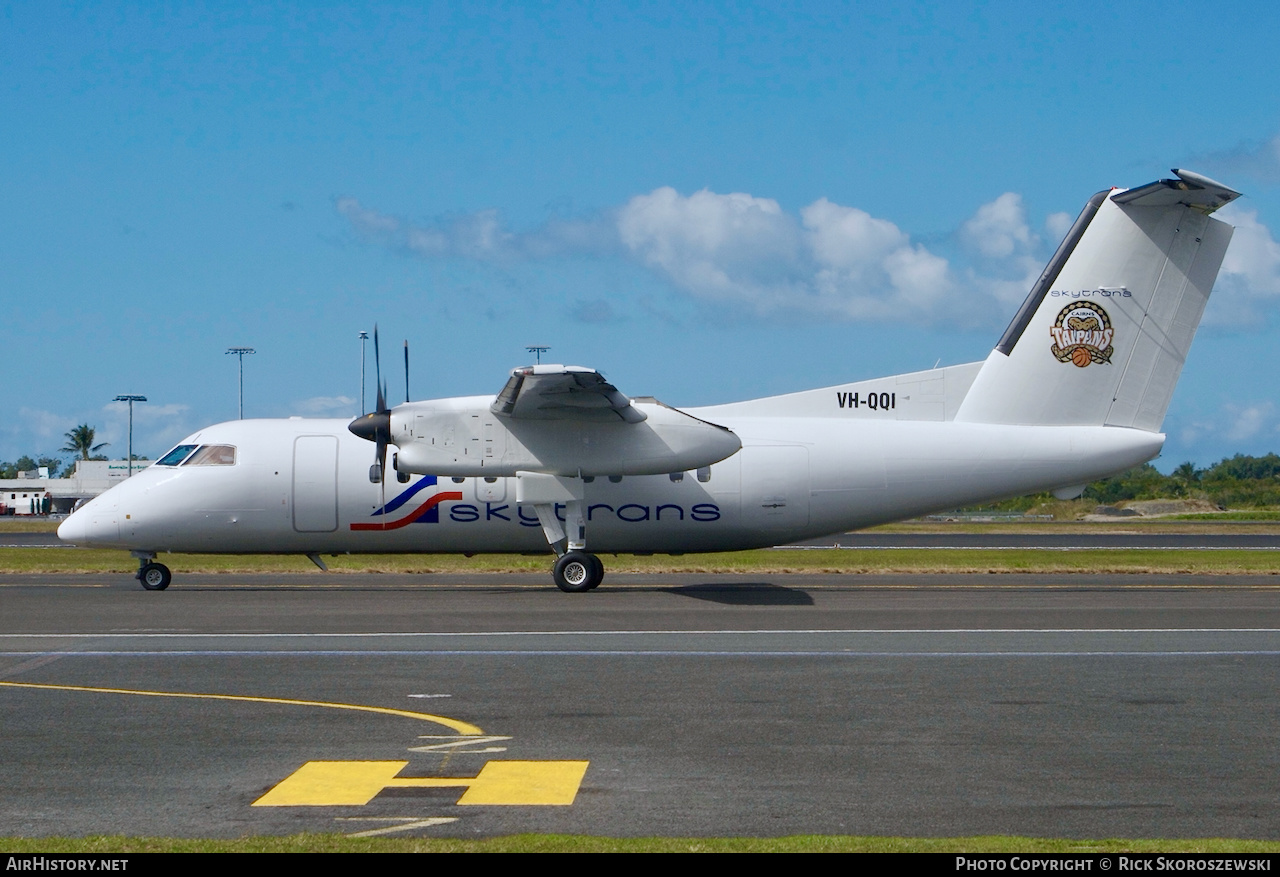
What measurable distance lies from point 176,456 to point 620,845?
63.9 ft

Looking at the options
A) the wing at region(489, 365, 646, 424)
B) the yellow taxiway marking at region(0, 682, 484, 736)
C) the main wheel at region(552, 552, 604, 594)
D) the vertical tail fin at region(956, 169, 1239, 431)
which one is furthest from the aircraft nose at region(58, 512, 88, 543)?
the vertical tail fin at region(956, 169, 1239, 431)

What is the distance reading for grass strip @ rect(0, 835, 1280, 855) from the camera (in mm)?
5820

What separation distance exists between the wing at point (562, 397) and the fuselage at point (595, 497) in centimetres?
174

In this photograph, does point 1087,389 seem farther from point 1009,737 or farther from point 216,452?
point 216,452

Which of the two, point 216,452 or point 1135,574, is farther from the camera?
point 1135,574

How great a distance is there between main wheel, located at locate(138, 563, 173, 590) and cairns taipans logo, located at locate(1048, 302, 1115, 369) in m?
17.7

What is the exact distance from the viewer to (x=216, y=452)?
22906 mm

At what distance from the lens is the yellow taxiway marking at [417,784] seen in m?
6.97

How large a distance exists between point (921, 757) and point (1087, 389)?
614 inches

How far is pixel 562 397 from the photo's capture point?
20641 millimetres

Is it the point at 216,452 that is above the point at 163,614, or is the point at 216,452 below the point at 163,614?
above

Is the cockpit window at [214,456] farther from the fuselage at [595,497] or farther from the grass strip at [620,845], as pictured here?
Answer: the grass strip at [620,845]

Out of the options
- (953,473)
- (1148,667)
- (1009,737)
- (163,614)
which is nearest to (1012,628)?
(1148,667)

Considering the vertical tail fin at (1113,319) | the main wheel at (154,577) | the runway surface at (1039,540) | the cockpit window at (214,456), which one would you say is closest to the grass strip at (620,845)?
the vertical tail fin at (1113,319)
